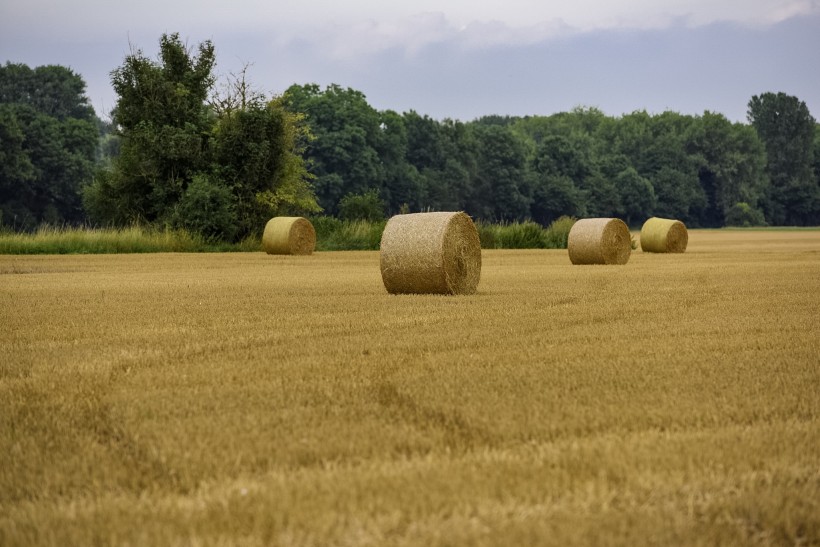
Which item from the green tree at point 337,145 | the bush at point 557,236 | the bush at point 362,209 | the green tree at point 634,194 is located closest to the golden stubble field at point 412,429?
the bush at point 557,236

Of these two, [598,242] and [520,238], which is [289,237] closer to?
[598,242]

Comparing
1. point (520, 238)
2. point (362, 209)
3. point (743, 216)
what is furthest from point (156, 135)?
point (743, 216)

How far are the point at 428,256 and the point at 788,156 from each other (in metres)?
108

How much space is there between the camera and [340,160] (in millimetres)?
72062

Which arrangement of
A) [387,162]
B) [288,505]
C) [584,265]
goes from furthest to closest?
[387,162] < [584,265] < [288,505]

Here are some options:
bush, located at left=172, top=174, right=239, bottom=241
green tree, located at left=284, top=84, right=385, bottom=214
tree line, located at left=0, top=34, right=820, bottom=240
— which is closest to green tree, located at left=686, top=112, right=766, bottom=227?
tree line, located at left=0, top=34, right=820, bottom=240

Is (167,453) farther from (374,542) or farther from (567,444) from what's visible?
(567,444)

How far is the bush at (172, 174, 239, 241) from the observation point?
34.1 m

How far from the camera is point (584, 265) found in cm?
2308

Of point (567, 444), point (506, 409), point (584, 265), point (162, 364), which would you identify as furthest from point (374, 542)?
point (584, 265)

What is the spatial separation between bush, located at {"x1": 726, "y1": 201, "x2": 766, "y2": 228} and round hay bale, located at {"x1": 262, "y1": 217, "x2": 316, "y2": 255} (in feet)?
246

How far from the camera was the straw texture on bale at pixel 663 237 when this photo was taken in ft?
104

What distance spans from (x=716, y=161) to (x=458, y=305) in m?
98.2

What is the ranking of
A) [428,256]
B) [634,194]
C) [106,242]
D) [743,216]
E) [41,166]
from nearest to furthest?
[428,256]
[106,242]
[41,166]
[634,194]
[743,216]
